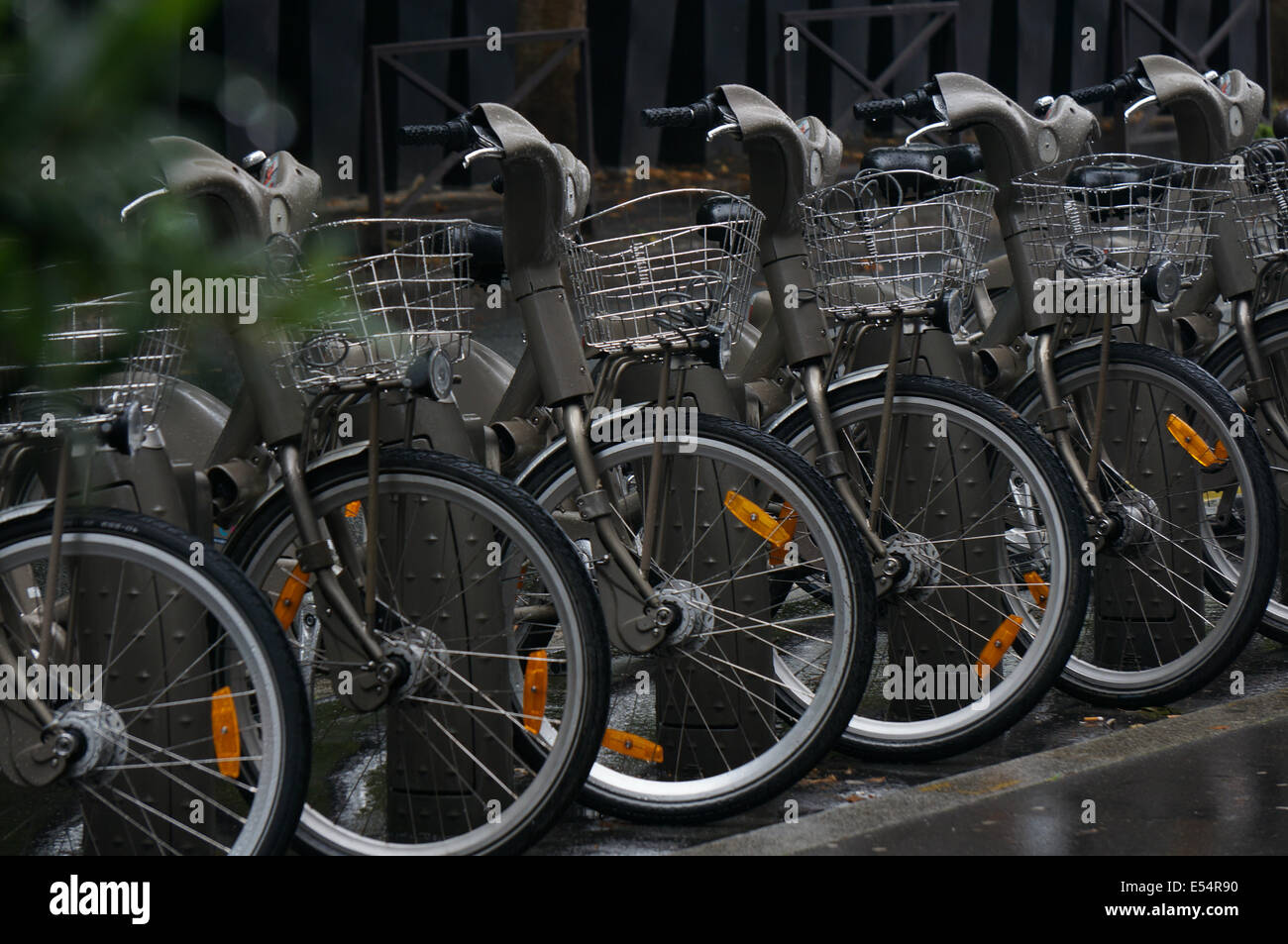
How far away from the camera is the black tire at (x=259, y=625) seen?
2684mm

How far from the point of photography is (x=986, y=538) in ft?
13.3

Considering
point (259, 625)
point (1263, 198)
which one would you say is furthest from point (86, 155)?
point (1263, 198)

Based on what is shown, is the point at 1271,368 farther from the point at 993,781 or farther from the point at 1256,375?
the point at 993,781

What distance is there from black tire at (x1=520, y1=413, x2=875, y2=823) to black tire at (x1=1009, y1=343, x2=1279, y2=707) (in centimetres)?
112

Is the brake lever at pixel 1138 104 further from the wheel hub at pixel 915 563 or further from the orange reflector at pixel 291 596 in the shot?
the orange reflector at pixel 291 596

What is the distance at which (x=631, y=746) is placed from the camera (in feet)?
12.1

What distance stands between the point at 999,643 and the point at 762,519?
81cm

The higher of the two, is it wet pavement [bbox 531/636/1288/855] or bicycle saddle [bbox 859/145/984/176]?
bicycle saddle [bbox 859/145/984/176]

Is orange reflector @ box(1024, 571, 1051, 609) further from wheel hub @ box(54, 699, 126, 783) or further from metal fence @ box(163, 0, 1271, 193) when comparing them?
metal fence @ box(163, 0, 1271, 193)

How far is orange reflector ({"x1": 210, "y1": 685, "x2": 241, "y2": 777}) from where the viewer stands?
9.66ft

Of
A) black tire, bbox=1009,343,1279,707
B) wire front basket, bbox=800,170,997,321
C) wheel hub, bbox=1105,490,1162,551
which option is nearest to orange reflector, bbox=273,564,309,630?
wire front basket, bbox=800,170,997,321

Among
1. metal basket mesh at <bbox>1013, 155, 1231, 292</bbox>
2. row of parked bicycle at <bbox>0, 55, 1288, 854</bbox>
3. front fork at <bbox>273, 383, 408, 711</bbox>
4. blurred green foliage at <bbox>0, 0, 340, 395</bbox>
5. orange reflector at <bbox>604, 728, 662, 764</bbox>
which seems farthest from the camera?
metal basket mesh at <bbox>1013, 155, 1231, 292</bbox>
